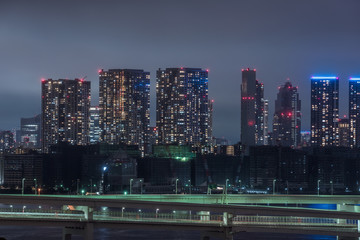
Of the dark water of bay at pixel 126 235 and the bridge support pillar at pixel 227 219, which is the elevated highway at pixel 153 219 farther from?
the dark water of bay at pixel 126 235

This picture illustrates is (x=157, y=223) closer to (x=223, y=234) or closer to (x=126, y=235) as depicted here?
(x=223, y=234)

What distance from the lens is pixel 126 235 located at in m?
108

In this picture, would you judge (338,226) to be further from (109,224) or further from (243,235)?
(109,224)

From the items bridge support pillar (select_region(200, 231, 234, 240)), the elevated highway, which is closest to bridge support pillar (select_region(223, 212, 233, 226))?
Result: the elevated highway

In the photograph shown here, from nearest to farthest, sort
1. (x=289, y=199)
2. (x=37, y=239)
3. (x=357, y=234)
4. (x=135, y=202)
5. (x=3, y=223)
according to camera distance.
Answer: (x=3, y=223) → (x=135, y=202) → (x=357, y=234) → (x=37, y=239) → (x=289, y=199)

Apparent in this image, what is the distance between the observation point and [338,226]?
90.9m

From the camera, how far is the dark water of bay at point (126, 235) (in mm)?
103312

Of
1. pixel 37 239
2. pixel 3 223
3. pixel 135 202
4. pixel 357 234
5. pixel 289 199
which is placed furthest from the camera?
pixel 289 199

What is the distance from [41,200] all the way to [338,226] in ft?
111

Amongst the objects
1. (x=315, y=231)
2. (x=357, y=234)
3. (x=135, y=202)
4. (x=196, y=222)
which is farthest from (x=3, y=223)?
(x=357, y=234)

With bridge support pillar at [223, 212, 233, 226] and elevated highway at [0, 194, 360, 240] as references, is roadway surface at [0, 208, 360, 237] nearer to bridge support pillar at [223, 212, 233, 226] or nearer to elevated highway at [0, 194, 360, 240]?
elevated highway at [0, 194, 360, 240]

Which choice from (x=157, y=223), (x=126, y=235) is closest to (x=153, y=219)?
(x=157, y=223)

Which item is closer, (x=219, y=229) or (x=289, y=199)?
(x=219, y=229)

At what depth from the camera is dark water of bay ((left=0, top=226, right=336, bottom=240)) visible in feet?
339
